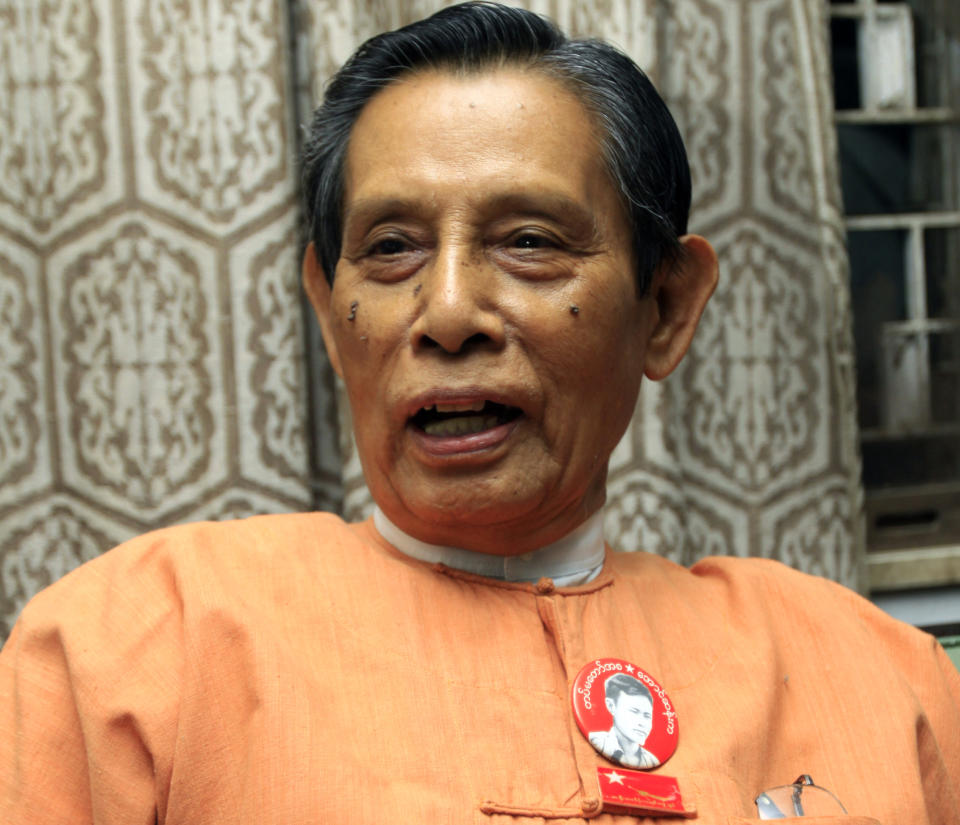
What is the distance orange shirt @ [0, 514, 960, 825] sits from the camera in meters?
0.85

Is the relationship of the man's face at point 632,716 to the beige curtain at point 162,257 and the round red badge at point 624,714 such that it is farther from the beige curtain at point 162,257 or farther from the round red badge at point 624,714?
the beige curtain at point 162,257

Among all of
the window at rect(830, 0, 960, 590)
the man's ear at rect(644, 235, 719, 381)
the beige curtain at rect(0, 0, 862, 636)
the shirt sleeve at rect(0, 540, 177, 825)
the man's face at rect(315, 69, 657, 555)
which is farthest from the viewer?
the window at rect(830, 0, 960, 590)

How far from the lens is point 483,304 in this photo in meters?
0.95

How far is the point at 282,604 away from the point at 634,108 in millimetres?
661

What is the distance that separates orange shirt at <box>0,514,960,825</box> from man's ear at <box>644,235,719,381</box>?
26cm

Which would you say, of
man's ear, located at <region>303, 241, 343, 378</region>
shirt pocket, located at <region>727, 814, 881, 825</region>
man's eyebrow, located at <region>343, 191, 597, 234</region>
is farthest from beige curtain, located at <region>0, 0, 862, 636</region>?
shirt pocket, located at <region>727, 814, 881, 825</region>

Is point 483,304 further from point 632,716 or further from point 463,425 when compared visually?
point 632,716

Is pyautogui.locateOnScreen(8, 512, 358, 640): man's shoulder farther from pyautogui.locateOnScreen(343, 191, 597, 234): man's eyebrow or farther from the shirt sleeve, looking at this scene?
pyautogui.locateOnScreen(343, 191, 597, 234): man's eyebrow

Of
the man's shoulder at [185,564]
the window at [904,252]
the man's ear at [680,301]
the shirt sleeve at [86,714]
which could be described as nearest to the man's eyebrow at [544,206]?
the man's ear at [680,301]

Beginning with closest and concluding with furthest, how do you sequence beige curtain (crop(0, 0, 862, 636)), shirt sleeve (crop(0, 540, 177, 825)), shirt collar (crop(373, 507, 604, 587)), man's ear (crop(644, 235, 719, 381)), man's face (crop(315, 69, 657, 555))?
shirt sleeve (crop(0, 540, 177, 825))
man's face (crop(315, 69, 657, 555))
shirt collar (crop(373, 507, 604, 587))
man's ear (crop(644, 235, 719, 381))
beige curtain (crop(0, 0, 862, 636))

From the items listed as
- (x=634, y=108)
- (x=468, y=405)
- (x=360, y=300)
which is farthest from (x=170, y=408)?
(x=634, y=108)

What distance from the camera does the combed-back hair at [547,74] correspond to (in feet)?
3.40

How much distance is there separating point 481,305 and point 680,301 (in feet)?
1.11

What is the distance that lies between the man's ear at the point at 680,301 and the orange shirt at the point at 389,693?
26cm
